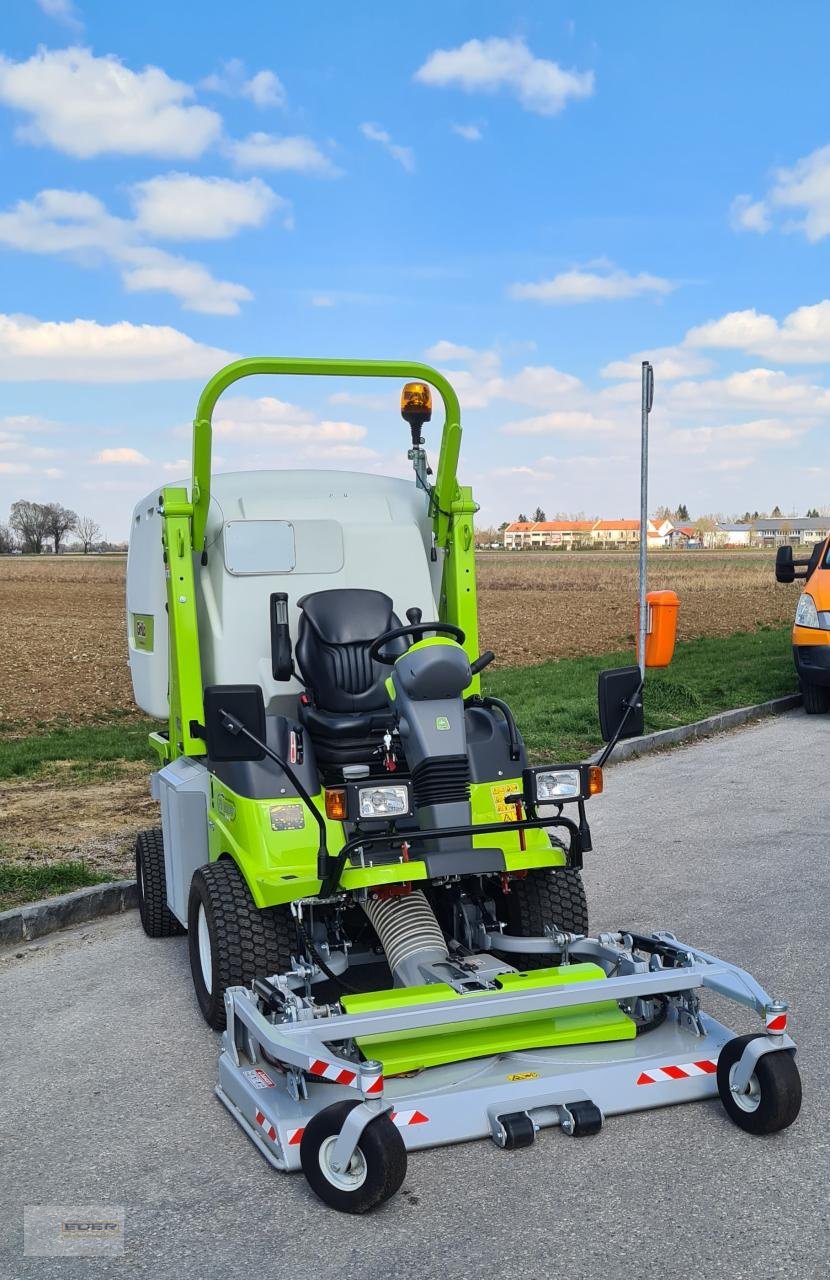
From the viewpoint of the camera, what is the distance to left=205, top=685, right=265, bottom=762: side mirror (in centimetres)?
421

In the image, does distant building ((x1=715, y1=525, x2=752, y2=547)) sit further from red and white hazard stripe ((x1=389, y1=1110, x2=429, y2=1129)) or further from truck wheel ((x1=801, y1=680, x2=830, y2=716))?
red and white hazard stripe ((x1=389, y1=1110, x2=429, y2=1129))

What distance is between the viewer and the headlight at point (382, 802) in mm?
4230

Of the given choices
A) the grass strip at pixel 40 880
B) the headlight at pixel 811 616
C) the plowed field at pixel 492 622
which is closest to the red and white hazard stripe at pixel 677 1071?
the grass strip at pixel 40 880

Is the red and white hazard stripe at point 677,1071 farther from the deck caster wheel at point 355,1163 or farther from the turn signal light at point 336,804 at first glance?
the turn signal light at point 336,804

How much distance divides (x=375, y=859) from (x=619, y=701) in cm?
111

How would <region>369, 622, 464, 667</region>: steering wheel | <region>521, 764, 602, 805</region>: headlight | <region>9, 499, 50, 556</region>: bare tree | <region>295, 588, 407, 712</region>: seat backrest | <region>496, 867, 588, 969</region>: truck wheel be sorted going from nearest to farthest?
<region>521, 764, 602, 805</region>: headlight
<region>369, 622, 464, 667</region>: steering wheel
<region>496, 867, 588, 969</region>: truck wheel
<region>295, 588, 407, 712</region>: seat backrest
<region>9, 499, 50, 556</region>: bare tree

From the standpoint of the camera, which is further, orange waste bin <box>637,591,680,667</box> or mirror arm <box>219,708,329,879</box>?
orange waste bin <box>637,591,680,667</box>

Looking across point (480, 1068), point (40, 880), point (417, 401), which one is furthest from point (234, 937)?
point (417, 401)

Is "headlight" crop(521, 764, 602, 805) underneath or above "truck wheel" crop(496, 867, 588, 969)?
above

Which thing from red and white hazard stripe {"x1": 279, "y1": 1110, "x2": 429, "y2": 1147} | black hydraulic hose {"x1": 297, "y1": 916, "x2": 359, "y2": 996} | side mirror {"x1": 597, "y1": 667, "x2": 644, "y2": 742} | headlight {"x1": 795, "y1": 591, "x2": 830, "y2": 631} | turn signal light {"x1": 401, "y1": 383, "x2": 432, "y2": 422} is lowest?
red and white hazard stripe {"x1": 279, "y1": 1110, "x2": 429, "y2": 1147}

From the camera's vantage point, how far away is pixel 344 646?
17.6 ft

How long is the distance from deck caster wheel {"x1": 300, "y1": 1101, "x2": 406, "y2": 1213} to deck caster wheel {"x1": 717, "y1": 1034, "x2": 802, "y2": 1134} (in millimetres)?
1125

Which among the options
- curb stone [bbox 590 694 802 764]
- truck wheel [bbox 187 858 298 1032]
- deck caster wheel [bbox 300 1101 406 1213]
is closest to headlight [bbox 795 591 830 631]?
curb stone [bbox 590 694 802 764]

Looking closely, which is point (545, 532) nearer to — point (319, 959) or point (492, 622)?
point (492, 622)
